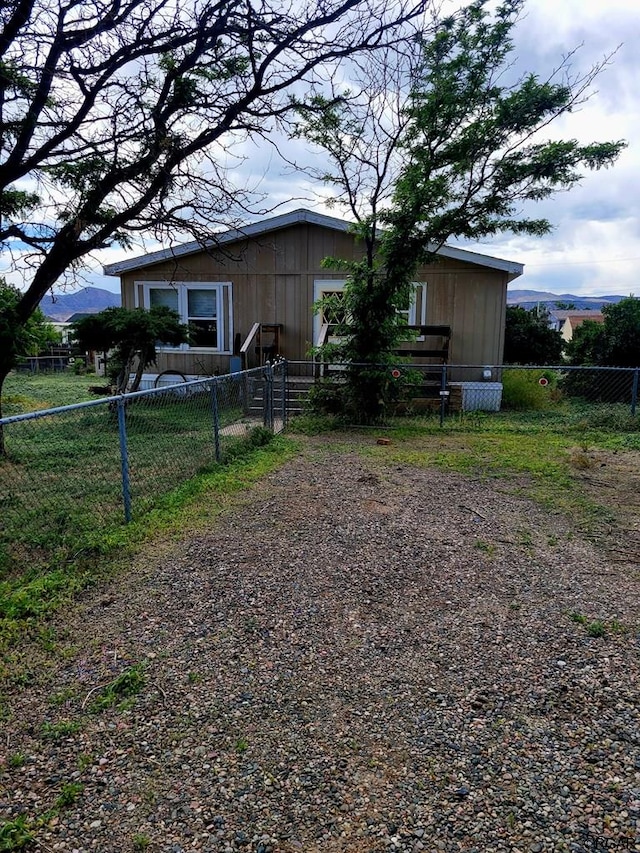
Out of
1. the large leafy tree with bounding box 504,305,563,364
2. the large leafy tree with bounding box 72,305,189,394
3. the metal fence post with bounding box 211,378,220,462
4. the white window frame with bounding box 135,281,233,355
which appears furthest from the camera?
the large leafy tree with bounding box 504,305,563,364

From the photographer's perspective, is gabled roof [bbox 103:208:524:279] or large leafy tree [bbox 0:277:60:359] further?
gabled roof [bbox 103:208:524:279]

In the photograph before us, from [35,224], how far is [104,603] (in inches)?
187

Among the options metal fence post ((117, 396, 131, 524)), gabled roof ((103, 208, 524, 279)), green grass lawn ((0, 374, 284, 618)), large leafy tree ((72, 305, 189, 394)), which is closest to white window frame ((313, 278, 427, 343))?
gabled roof ((103, 208, 524, 279))

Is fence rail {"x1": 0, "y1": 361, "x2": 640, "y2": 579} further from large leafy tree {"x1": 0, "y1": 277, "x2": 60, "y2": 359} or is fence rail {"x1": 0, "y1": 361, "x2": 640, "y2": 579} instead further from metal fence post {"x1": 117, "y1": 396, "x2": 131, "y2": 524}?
large leafy tree {"x1": 0, "y1": 277, "x2": 60, "y2": 359}

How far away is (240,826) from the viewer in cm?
177

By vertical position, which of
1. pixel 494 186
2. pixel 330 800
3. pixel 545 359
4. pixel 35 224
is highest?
pixel 494 186

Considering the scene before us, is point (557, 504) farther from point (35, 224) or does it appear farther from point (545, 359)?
point (545, 359)

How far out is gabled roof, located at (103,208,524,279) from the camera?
1127 centimetres

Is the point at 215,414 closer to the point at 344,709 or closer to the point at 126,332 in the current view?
the point at 126,332

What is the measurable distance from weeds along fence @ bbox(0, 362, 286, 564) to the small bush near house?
565cm

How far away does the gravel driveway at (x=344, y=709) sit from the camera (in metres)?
1.79

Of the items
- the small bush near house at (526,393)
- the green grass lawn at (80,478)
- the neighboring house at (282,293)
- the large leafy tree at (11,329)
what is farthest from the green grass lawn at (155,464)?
the neighboring house at (282,293)

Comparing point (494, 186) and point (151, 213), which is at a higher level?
point (494, 186)

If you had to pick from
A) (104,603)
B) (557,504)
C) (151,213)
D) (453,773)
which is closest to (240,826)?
(453,773)
